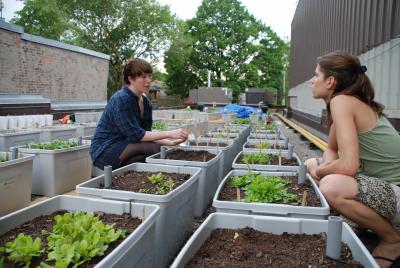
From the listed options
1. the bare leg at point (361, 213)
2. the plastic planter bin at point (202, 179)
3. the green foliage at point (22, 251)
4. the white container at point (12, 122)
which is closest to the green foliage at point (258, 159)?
the plastic planter bin at point (202, 179)

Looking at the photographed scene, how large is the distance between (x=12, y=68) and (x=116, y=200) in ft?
27.9

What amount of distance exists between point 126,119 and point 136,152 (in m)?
0.32

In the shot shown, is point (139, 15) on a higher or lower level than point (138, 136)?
higher

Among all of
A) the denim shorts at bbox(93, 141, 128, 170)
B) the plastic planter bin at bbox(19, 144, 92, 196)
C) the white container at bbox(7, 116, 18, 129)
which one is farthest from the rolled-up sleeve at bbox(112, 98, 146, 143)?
the white container at bbox(7, 116, 18, 129)

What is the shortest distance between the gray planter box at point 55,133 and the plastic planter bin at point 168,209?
284 cm

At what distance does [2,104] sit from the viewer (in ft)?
23.0

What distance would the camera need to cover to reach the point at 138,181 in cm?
258

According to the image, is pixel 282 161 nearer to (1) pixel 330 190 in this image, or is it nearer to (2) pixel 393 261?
(1) pixel 330 190

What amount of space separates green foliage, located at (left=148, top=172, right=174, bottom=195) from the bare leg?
99 centimetres

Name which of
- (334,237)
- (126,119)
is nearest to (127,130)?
(126,119)

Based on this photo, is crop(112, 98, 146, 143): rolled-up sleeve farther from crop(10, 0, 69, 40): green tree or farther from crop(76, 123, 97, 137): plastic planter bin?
crop(10, 0, 69, 40): green tree

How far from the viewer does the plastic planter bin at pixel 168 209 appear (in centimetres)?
200

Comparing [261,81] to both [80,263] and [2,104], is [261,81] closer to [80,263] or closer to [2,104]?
[2,104]

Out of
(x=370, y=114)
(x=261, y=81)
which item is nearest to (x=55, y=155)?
(x=370, y=114)
